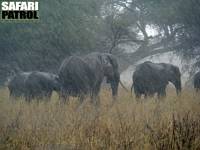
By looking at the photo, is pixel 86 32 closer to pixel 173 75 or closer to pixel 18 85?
pixel 173 75

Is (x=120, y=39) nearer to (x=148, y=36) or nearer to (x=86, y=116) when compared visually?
(x=148, y=36)

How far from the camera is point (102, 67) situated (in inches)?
551

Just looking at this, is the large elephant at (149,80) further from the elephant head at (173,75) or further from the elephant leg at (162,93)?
the elephant head at (173,75)

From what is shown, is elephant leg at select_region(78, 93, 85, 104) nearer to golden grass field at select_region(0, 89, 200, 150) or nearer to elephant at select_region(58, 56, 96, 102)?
elephant at select_region(58, 56, 96, 102)

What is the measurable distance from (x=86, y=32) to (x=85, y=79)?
7.05 meters

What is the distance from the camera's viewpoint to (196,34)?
68.3 feet

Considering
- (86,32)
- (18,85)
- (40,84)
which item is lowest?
(18,85)

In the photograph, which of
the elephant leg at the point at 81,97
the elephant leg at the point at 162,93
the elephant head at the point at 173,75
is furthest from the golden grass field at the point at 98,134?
the elephant head at the point at 173,75

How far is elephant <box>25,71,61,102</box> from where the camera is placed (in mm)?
12988

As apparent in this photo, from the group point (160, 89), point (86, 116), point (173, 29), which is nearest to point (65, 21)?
point (160, 89)

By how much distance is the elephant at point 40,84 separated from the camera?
13.0 metres

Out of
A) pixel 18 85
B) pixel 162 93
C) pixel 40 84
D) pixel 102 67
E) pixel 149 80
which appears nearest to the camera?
pixel 40 84

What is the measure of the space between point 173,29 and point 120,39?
336 cm

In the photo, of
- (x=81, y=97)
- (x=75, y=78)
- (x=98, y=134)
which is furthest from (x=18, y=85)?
(x=98, y=134)
